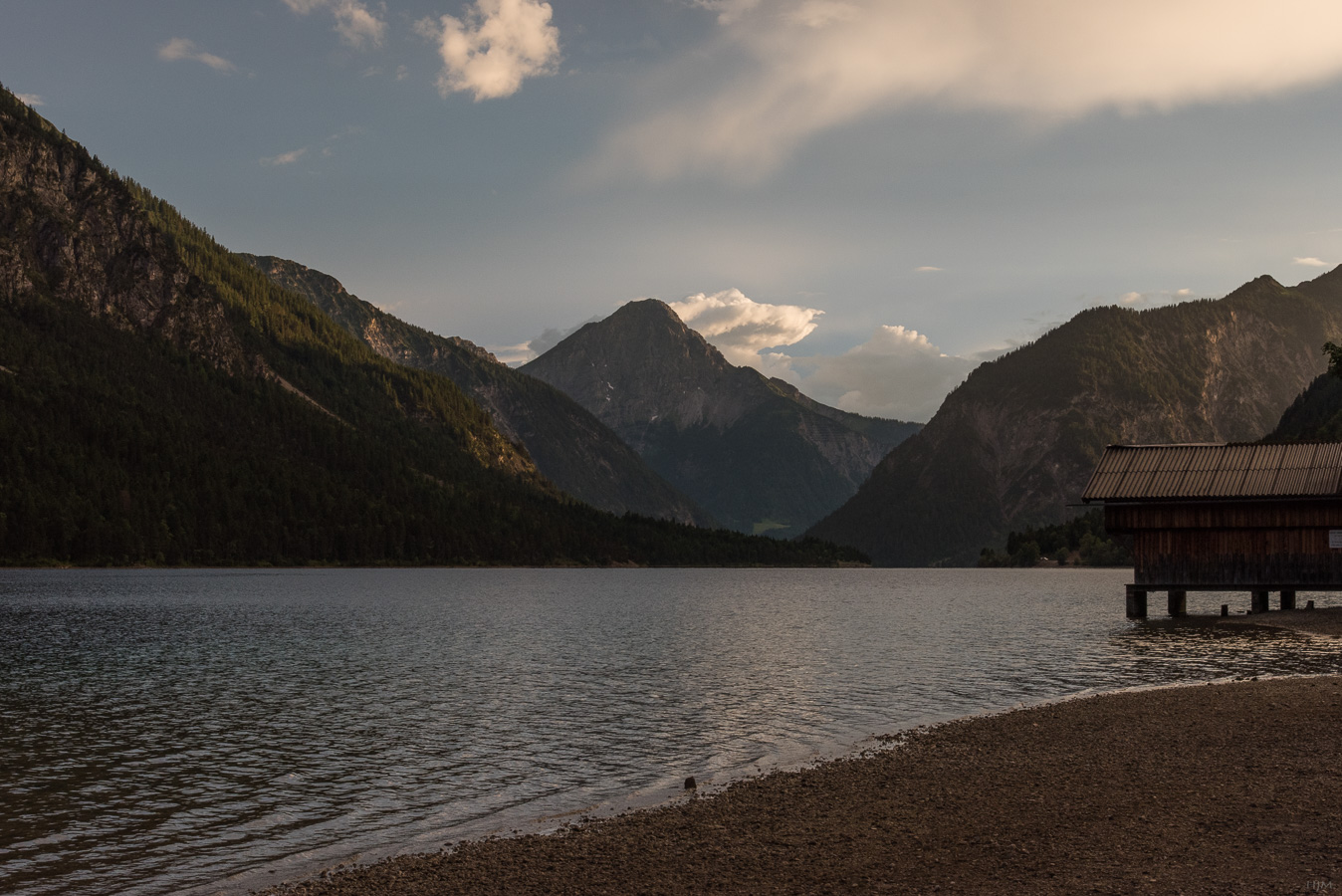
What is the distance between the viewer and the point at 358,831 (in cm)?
2055

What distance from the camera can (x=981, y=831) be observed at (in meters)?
17.9

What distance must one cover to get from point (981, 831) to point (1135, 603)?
2699 inches

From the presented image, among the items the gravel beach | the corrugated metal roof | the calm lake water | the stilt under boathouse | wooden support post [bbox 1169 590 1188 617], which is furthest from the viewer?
wooden support post [bbox 1169 590 1188 617]

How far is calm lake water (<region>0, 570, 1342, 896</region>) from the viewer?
20625 millimetres

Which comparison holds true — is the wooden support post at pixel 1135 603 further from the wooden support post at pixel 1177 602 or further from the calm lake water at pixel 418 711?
the wooden support post at pixel 1177 602

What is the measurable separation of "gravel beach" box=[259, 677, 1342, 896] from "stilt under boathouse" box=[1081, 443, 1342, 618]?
4776cm

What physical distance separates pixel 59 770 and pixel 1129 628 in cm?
6850

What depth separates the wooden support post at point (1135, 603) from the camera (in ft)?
257

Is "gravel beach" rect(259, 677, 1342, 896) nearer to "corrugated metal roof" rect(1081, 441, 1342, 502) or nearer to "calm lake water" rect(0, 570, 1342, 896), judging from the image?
"calm lake water" rect(0, 570, 1342, 896)

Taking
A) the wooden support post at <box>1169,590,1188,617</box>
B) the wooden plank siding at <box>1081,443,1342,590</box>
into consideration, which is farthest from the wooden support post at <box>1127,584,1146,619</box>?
the wooden plank siding at <box>1081,443,1342,590</box>

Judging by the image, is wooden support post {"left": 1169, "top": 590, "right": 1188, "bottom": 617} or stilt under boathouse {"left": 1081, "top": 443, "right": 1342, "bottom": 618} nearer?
stilt under boathouse {"left": 1081, "top": 443, "right": 1342, "bottom": 618}

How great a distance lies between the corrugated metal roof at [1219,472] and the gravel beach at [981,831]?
4756 cm

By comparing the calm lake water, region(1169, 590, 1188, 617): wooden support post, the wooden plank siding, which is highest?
the wooden plank siding

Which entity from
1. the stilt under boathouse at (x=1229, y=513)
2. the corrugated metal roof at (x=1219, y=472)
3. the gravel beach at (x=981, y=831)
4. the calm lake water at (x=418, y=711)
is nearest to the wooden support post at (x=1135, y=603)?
the calm lake water at (x=418, y=711)
